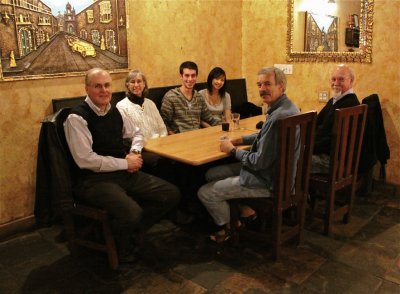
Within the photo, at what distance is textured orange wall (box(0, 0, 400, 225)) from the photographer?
9.05 feet

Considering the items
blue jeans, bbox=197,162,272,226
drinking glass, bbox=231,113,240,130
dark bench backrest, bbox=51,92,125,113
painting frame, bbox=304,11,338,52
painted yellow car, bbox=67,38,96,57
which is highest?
painting frame, bbox=304,11,338,52

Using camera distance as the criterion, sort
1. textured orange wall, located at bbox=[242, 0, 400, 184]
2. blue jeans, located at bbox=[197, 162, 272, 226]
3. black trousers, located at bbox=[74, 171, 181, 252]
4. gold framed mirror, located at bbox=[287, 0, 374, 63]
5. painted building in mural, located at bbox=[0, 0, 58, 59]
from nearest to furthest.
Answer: black trousers, located at bbox=[74, 171, 181, 252]
blue jeans, located at bbox=[197, 162, 272, 226]
painted building in mural, located at bbox=[0, 0, 58, 59]
textured orange wall, located at bbox=[242, 0, 400, 184]
gold framed mirror, located at bbox=[287, 0, 374, 63]

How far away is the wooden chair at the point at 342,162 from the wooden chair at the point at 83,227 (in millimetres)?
1450

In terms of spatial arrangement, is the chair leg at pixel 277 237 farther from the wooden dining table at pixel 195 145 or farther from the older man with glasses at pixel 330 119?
the older man with glasses at pixel 330 119

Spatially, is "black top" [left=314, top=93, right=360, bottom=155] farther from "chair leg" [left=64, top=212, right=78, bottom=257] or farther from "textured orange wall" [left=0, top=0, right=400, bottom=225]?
"chair leg" [left=64, top=212, right=78, bottom=257]

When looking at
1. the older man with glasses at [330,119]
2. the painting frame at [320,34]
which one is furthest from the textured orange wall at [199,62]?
the older man with glasses at [330,119]

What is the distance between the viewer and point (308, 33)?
3928mm

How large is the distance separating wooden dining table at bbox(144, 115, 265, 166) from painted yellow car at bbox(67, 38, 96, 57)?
0.94m

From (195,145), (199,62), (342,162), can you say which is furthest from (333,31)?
(195,145)

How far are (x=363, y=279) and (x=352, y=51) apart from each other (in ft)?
7.25

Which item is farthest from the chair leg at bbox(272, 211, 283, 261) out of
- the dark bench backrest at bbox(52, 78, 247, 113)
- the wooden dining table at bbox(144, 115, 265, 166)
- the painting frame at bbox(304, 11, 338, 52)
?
the painting frame at bbox(304, 11, 338, 52)

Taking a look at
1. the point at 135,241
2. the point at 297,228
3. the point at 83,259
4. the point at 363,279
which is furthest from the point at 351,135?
the point at 83,259

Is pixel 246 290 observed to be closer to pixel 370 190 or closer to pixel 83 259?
pixel 83 259

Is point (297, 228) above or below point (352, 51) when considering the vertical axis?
below
